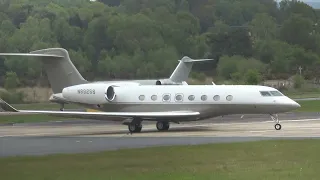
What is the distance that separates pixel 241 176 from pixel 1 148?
1329cm

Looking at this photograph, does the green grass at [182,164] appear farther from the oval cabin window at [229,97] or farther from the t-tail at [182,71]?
the t-tail at [182,71]

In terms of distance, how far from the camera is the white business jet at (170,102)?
40344mm

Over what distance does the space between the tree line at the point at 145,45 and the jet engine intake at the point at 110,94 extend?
56.7 ft

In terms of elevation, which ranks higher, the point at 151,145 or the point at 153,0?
the point at 153,0

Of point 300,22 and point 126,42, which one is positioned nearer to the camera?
point 126,42

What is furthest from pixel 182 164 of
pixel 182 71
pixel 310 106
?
pixel 310 106

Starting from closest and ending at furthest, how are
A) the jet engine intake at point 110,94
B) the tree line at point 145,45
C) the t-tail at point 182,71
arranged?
the jet engine intake at point 110,94 → the t-tail at point 182,71 → the tree line at point 145,45

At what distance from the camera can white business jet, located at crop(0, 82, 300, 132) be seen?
132ft

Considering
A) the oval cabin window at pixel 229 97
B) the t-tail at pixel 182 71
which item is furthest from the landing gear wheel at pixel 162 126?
the t-tail at pixel 182 71

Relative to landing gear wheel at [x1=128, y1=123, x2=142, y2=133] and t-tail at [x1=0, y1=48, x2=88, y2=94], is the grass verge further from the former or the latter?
landing gear wheel at [x1=128, y1=123, x2=142, y2=133]

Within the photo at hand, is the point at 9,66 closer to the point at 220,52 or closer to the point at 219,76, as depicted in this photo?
the point at 219,76

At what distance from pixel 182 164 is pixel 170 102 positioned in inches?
777

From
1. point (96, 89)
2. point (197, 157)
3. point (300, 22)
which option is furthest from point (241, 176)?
point (300, 22)

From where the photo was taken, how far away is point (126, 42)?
72125 mm
